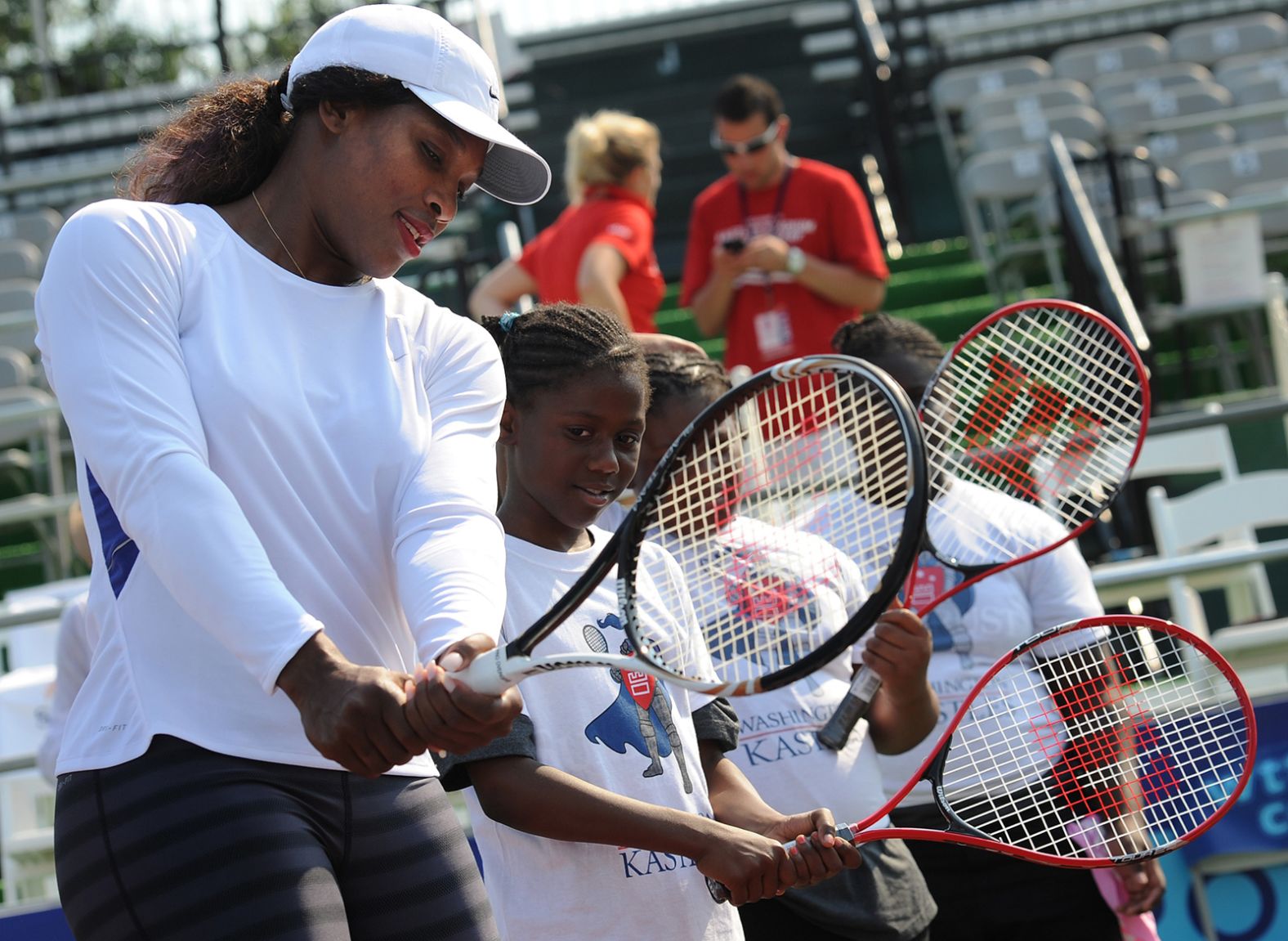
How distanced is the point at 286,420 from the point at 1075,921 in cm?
224

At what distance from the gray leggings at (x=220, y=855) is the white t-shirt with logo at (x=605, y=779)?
509 millimetres

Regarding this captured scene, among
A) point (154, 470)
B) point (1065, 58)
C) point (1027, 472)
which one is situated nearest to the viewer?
point (154, 470)

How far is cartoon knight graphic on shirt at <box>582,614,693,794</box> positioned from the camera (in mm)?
2424

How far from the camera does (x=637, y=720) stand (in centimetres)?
245

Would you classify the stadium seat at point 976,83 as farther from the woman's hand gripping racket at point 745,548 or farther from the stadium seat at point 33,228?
the woman's hand gripping racket at point 745,548

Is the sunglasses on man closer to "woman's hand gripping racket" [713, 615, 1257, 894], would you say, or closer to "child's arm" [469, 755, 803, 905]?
"woman's hand gripping racket" [713, 615, 1257, 894]

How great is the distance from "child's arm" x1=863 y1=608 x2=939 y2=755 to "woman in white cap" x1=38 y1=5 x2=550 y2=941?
840mm

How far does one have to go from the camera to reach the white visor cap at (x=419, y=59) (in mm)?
2029

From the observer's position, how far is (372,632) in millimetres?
1954

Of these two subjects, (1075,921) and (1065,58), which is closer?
(1075,921)

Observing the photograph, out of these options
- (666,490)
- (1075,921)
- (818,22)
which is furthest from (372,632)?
(818,22)

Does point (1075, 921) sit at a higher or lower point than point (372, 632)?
lower

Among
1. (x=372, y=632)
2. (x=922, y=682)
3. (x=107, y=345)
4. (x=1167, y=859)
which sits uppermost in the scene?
(x=107, y=345)

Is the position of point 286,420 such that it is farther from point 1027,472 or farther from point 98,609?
point 1027,472
